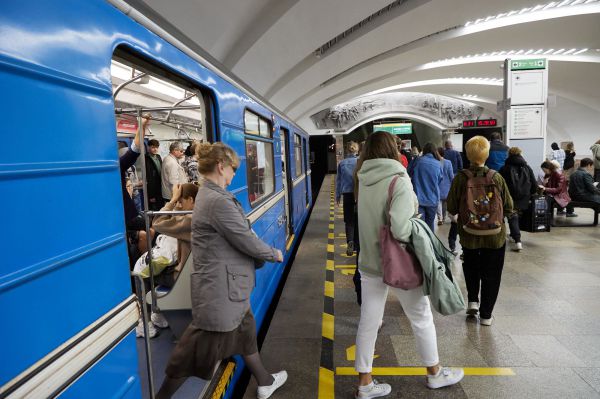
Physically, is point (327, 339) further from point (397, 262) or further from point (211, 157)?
point (211, 157)

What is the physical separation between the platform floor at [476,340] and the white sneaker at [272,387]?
6 cm

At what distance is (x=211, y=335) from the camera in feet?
6.99

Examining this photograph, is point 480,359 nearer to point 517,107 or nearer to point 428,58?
point 517,107

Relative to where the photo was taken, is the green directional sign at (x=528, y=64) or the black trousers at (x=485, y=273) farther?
the green directional sign at (x=528, y=64)

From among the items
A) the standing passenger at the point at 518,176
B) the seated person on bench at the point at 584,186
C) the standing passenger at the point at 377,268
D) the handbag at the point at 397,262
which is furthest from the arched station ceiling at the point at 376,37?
the seated person on bench at the point at 584,186

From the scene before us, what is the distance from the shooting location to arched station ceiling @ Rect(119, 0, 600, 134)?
8.02 meters

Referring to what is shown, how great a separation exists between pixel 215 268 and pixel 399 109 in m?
30.1

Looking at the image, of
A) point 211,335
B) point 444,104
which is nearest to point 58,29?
point 211,335

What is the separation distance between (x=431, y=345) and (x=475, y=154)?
1764 millimetres

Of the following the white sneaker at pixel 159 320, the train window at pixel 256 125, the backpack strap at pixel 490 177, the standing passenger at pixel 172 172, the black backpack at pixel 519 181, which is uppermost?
the train window at pixel 256 125

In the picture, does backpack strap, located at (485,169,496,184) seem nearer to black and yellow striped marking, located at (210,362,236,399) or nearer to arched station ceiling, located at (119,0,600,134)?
black and yellow striped marking, located at (210,362,236,399)

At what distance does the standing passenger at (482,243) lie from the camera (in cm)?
320

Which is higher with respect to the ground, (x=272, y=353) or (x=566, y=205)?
(x=566, y=205)

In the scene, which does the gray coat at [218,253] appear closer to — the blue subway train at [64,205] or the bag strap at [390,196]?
the blue subway train at [64,205]
